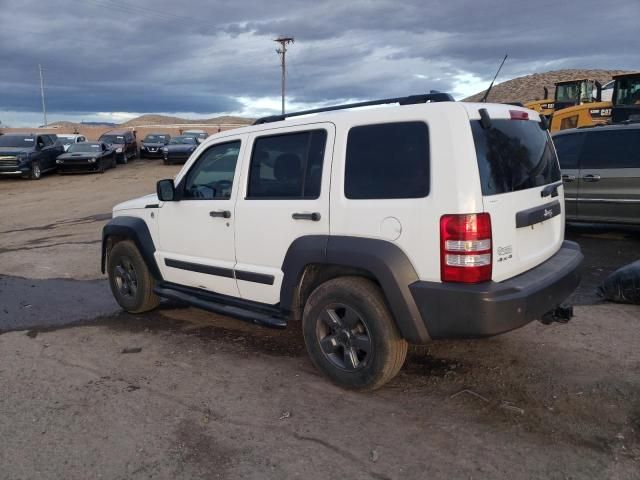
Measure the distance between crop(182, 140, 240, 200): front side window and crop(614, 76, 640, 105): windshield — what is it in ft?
53.8

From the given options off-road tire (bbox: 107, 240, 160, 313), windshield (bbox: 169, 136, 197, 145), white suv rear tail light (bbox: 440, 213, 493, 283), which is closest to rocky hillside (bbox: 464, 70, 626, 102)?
windshield (bbox: 169, 136, 197, 145)

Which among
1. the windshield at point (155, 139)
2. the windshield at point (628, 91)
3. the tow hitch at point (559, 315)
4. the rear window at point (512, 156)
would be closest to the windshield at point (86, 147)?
the windshield at point (155, 139)

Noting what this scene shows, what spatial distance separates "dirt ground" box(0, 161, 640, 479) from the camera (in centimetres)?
310

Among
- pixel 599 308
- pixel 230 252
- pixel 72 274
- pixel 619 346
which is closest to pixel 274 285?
pixel 230 252

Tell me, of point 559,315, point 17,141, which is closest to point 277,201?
point 559,315

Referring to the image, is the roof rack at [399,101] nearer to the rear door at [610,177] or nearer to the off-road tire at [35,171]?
the rear door at [610,177]

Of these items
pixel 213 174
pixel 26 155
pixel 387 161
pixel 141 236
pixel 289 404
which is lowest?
pixel 289 404

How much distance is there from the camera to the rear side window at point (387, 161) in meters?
3.50

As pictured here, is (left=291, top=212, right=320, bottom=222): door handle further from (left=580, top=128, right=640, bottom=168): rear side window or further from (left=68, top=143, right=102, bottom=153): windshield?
(left=68, top=143, right=102, bottom=153): windshield

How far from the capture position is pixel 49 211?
14.9 m

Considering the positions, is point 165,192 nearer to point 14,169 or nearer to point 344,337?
point 344,337

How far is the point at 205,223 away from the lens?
486cm

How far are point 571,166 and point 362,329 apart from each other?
6109 millimetres

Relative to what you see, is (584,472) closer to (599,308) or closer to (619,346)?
(619,346)
